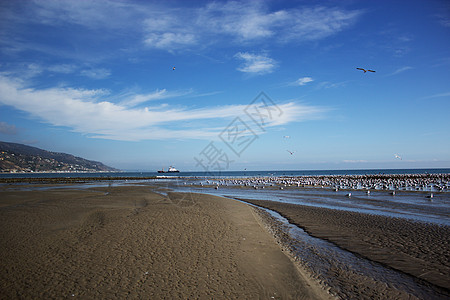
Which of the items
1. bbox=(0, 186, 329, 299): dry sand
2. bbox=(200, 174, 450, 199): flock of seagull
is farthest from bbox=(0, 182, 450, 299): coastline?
bbox=(200, 174, 450, 199): flock of seagull

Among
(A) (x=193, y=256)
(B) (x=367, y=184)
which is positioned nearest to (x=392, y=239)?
(A) (x=193, y=256)

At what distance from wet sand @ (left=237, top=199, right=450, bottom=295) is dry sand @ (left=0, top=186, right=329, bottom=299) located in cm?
318

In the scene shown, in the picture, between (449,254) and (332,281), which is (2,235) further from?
(449,254)

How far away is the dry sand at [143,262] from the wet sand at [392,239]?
3.18 metres

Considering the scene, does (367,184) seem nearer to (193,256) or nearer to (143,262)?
(193,256)

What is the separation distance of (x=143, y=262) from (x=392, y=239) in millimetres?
10043

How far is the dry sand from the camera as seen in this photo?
577cm

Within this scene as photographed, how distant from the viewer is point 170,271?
680 centimetres

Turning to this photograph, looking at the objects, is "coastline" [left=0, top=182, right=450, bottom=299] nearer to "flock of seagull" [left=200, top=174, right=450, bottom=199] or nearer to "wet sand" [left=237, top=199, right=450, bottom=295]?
"wet sand" [left=237, top=199, right=450, bottom=295]

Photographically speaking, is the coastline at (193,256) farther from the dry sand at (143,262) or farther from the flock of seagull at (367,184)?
the flock of seagull at (367,184)

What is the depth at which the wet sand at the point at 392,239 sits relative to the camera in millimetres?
7668

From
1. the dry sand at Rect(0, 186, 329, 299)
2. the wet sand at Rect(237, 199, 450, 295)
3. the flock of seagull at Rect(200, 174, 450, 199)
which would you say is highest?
the dry sand at Rect(0, 186, 329, 299)

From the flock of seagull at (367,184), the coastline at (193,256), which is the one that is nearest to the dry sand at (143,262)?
the coastline at (193,256)

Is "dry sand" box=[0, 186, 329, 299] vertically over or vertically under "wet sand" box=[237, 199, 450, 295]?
over
